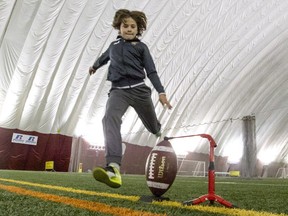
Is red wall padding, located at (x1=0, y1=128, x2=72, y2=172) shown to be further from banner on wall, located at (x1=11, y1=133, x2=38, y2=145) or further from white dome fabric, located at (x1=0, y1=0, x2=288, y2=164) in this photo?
white dome fabric, located at (x1=0, y1=0, x2=288, y2=164)

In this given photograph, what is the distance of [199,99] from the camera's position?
24000 millimetres

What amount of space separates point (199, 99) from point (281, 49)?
6.50m

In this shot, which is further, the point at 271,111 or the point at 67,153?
the point at 271,111

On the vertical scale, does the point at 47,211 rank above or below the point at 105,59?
below

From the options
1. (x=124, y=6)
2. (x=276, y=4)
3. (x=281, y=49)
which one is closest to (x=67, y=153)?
(x=124, y=6)

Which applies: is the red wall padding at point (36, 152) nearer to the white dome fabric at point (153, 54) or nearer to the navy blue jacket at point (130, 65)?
the white dome fabric at point (153, 54)

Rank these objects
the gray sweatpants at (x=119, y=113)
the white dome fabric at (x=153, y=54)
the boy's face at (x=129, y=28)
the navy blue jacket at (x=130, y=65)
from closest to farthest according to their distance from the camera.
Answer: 1. the gray sweatpants at (x=119, y=113)
2. the navy blue jacket at (x=130, y=65)
3. the boy's face at (x=129, y=28)
4. the white dome fabric at (x=153, y=54)

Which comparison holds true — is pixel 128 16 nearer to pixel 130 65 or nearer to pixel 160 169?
pixel 130 65

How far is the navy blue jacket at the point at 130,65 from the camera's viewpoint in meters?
3.62

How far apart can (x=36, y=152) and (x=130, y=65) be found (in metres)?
15.7

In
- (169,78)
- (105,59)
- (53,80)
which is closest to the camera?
(105,59)

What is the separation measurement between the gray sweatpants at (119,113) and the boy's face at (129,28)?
23.5 inches

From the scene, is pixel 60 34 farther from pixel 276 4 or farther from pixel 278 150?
pixel 278 150

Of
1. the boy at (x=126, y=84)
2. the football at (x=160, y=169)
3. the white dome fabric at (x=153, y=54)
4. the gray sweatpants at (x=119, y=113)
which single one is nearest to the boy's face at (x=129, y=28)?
the boy at (x=126, y=84)
